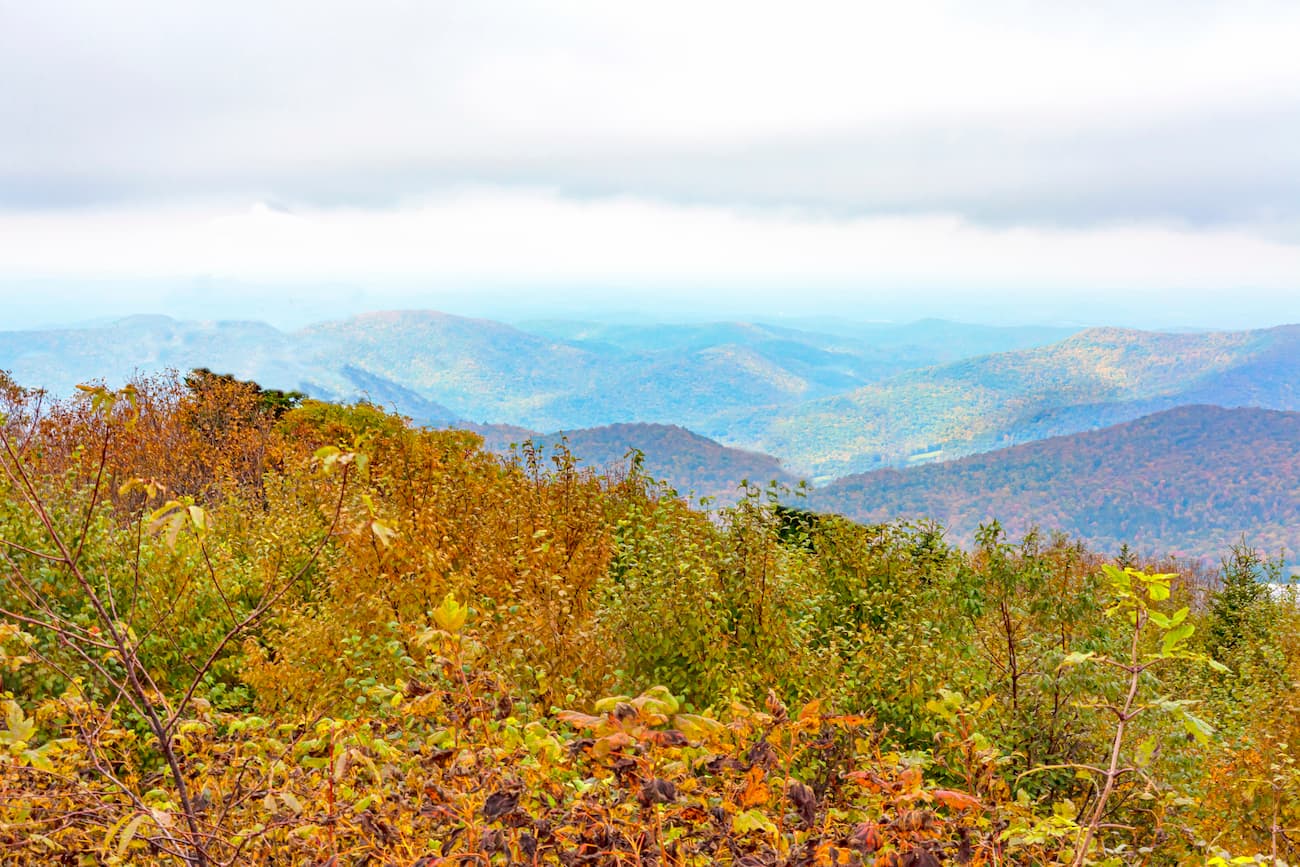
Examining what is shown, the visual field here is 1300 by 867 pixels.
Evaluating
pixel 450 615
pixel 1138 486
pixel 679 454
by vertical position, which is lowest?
pixel 1138 486

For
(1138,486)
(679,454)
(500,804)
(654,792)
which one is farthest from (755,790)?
(1138,486)

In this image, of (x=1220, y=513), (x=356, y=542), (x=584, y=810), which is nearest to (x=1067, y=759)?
(x=584, y=810)

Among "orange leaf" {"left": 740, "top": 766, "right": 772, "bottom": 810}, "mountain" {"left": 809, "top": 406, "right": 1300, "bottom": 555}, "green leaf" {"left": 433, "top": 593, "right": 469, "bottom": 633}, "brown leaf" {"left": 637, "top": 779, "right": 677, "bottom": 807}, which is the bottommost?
"mountain" {"left": 809, "top": 406, "right": 1300, "bottom": 555}

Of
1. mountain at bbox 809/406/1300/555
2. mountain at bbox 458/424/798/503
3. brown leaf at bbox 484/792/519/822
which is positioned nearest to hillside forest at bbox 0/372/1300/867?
brown leaf at bbox 484/792/519/822

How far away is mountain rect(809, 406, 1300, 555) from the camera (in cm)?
16088

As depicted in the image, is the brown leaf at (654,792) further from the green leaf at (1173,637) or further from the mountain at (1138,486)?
the mountain at (1138,486)

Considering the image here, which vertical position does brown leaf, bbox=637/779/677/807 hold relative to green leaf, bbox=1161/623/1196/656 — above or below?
below

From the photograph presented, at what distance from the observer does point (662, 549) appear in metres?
6.57

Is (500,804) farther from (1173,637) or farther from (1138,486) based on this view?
(1138,486)

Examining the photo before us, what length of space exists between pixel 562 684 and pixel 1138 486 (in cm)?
20172

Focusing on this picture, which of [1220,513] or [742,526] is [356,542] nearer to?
[742,526]

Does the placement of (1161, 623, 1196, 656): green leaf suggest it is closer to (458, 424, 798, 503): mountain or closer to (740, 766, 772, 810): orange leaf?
(740, 766, 772, 810): orange leaf

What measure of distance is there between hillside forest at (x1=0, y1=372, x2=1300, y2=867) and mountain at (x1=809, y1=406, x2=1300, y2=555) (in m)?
151

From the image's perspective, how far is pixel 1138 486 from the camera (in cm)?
17562
